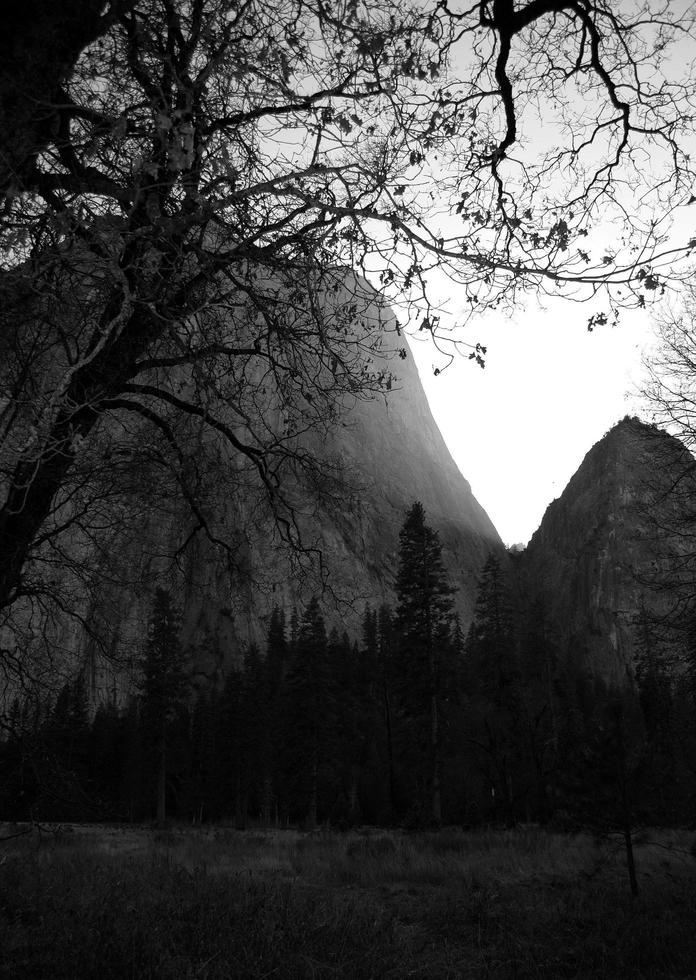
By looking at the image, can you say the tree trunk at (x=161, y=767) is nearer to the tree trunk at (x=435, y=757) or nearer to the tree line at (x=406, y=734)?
the tree line at (x=406, y=734)

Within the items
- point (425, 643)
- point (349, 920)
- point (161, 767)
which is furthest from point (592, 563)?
point (349, 920)

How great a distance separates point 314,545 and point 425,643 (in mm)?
22395

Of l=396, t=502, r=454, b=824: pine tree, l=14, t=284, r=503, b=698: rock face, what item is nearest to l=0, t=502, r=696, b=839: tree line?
l=396, t=502, r=454, b=824: pine tree

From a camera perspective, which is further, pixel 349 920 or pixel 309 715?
pixel 309 715

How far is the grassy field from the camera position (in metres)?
4.31

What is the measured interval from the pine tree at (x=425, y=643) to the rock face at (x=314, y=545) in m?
2.15

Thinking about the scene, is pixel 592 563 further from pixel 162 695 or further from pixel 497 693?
pixel 162 695

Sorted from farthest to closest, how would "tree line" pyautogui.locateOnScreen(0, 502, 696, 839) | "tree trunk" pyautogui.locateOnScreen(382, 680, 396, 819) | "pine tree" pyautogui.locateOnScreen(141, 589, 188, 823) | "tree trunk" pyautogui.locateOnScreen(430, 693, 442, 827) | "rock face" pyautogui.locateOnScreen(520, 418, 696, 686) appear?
"rock face" pyautogui.locateOnScreen(520, 418, 696, 686) → "pine tree" pyautogui.locateOnScreen(141, 589, 188, 823) → "tree trunk" pyautogui.locateOnScreen(382, 680, 396, 819) → "tree trunk" pyautogui.locateOnScreen(430, 693, 442, 827) → "tree line" pyautogui.locateOnScreen(0, 502, 696, 839)

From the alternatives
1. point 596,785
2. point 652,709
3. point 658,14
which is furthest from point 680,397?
point 652,709

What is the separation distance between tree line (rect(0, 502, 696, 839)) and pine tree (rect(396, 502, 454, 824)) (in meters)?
0.08

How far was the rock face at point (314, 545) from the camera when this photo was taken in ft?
21.2

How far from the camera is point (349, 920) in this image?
241 inches

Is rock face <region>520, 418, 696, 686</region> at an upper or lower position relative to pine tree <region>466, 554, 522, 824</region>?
upper

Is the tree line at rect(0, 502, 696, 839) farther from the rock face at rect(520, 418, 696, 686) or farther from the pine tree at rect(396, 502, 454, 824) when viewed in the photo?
the rock face at rect(520, 418, 696, 686)
